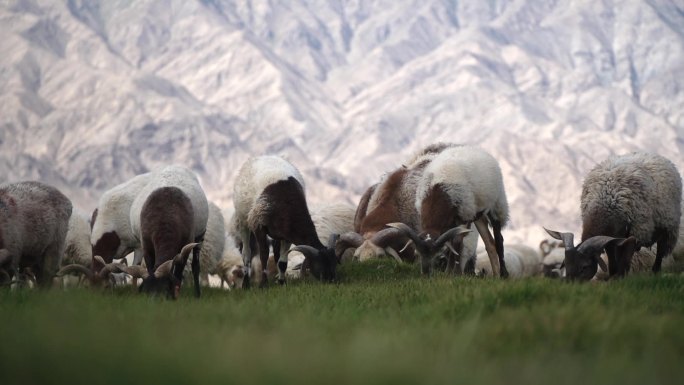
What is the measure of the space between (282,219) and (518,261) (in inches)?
804

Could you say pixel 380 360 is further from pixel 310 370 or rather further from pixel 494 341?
pixel 494 341

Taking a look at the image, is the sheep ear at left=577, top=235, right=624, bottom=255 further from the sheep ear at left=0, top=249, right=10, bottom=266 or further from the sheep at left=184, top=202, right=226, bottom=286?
the sheep at left=184, top=202, right=226, bottom=286

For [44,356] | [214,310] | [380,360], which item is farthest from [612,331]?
[44,356]

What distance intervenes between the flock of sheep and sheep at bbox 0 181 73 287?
0.02m

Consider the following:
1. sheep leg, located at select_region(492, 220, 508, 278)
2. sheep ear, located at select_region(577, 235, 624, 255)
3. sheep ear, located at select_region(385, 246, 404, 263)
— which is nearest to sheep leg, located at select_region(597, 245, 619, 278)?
sheep ear, located at select_region(577, 235, 624, 255)

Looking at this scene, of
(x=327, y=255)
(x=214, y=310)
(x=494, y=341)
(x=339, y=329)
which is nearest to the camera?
(x=494, y=341)

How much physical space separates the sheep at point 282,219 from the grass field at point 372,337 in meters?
4.02

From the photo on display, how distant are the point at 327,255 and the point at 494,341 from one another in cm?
861

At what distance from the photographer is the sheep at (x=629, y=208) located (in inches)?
558

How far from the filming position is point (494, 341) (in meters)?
6.83

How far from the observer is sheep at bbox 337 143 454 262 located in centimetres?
1851

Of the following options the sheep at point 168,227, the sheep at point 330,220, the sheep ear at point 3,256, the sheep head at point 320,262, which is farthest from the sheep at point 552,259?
the sheep ear at point 3,256

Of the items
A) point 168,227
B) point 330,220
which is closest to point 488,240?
point 168,227

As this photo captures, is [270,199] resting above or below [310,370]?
above
